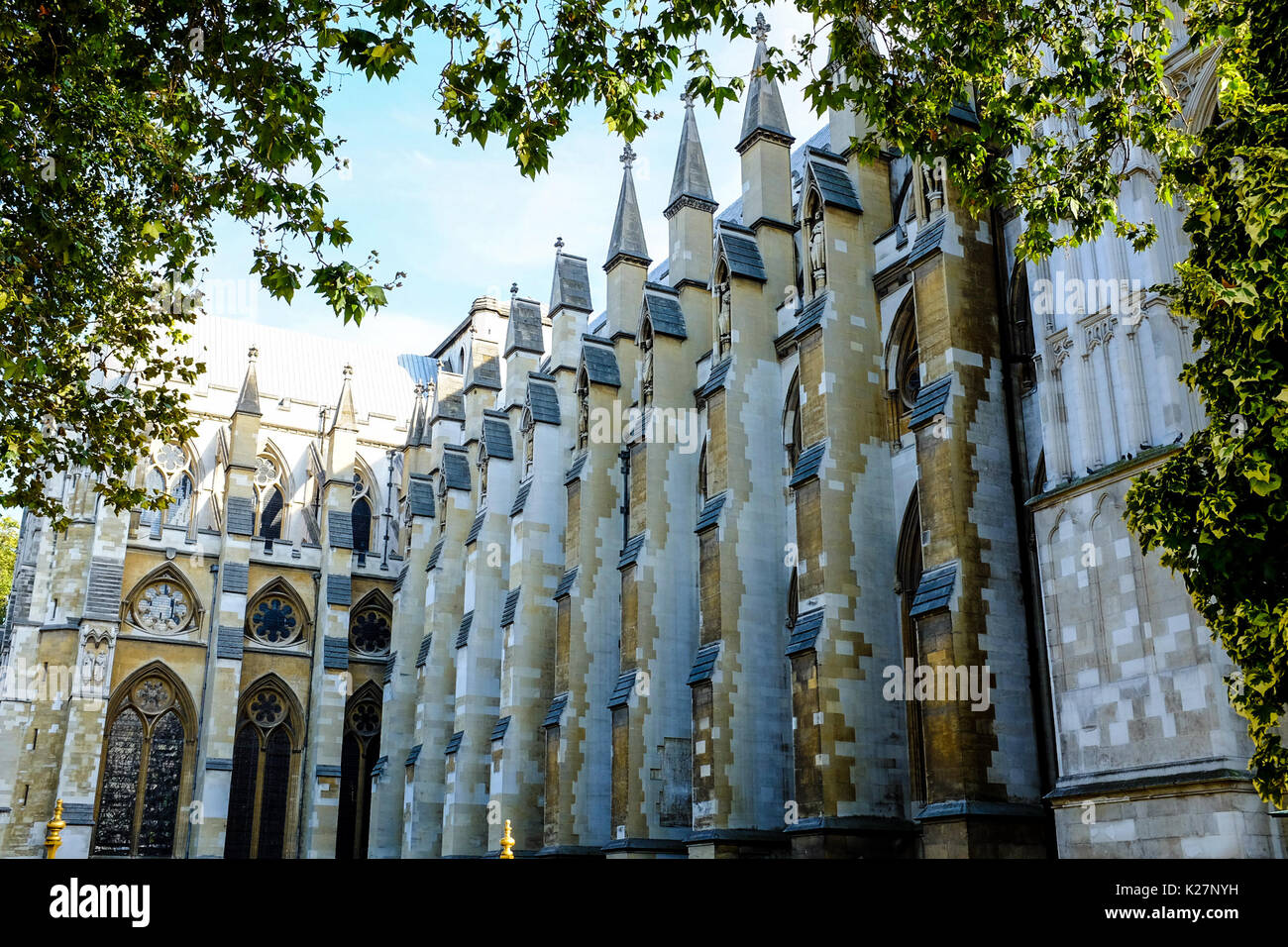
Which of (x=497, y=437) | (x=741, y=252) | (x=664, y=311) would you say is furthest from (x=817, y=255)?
(x=497, y=437)

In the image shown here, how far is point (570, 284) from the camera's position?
30.6 meters

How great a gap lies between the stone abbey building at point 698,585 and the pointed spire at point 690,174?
0.11 m

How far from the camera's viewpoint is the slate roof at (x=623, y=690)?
21.2 metres

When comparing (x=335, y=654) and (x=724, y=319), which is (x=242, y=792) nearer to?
(x=335, y=654)

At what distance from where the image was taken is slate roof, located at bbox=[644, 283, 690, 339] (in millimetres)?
23984

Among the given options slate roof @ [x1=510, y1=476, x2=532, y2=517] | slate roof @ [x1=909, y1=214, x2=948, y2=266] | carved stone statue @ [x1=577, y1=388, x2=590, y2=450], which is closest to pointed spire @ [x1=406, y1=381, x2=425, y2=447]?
slate roof @ [x1=510, y1=476, x2=532, y2=517]

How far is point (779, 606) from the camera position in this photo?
2002 centimetres

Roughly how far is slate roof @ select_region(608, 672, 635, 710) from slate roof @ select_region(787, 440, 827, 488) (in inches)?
217

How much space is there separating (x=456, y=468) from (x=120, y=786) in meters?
12.5
